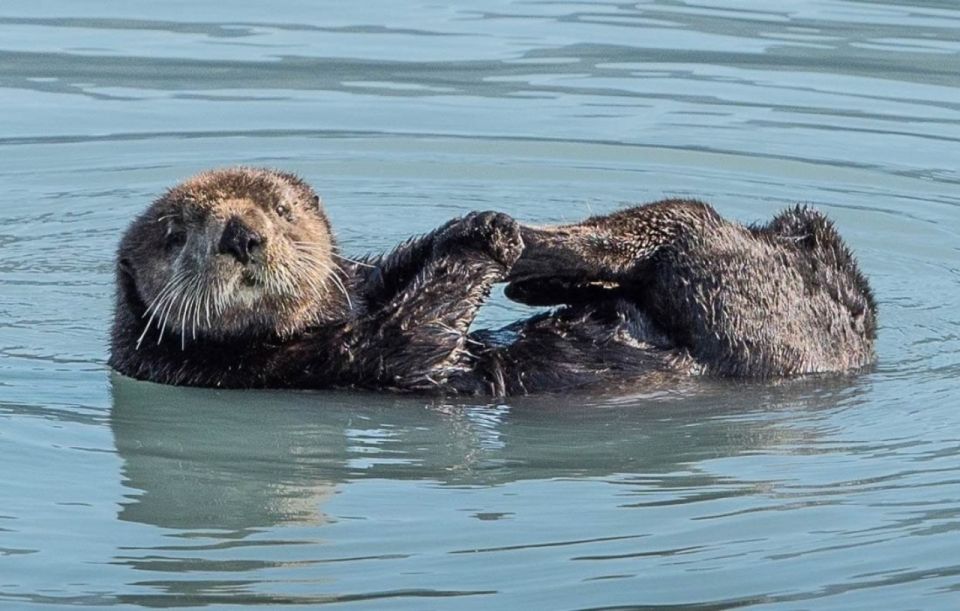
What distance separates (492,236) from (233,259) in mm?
983

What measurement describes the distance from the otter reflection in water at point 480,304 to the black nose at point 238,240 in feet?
0.59

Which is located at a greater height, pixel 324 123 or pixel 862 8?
pixel 862 8

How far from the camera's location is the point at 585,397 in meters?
6.77

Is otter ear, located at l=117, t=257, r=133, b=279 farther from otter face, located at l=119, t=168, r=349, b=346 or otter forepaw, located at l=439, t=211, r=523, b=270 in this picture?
otter forepaw, located at l=439, t=211, r=523, b=270

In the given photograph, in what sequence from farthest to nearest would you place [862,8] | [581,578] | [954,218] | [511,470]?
[862,8], [954,218], [511,470], [581,578]

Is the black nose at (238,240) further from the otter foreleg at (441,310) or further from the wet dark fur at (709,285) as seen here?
the wet dark fur at (709,285)

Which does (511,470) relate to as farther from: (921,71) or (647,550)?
(921,71)

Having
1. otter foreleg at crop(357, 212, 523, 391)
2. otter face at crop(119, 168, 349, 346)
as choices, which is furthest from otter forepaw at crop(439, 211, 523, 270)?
otter face at crop(119, 168, 349, 346)

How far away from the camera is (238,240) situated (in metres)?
6.38

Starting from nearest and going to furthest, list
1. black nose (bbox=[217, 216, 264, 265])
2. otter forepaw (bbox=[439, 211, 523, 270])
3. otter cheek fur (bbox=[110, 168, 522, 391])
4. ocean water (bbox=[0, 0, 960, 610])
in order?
1. ocean water (bbox=[0, 0, 960, 610])
2. black nose (bbox=[217, 216, 264, 265])
3. otter cheek fur (bbox=[110, 168, 522, 391])
4. otter forepaw (bbox=[439, 211, 523, 270])

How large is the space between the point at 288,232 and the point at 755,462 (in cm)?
195

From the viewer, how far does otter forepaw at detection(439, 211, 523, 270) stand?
6.73 metres

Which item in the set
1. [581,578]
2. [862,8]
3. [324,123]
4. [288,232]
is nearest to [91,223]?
[324,123]

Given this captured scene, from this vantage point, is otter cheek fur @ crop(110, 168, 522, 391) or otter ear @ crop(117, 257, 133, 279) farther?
otter ear @ crop(117, 257, 133, 279)
